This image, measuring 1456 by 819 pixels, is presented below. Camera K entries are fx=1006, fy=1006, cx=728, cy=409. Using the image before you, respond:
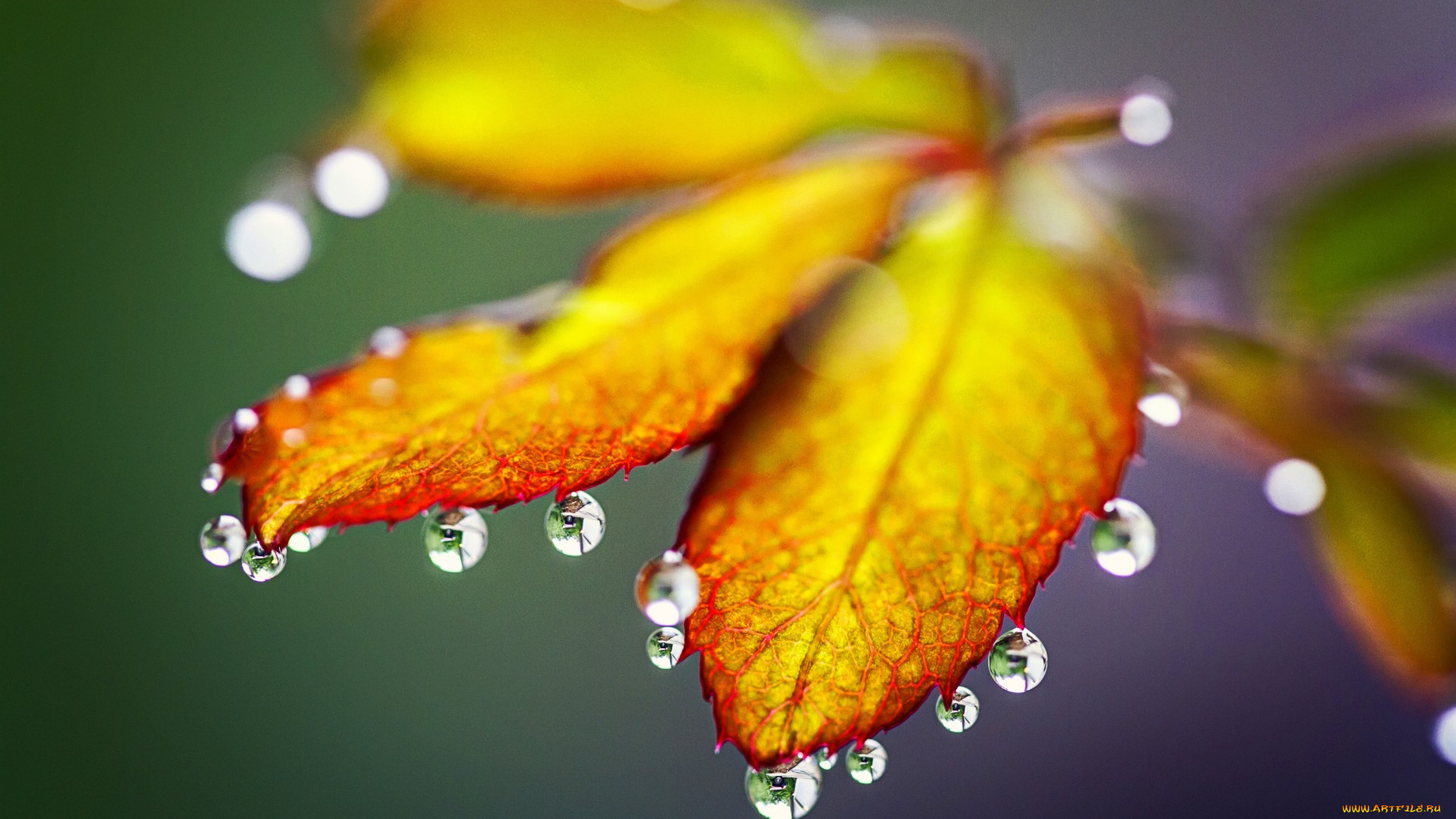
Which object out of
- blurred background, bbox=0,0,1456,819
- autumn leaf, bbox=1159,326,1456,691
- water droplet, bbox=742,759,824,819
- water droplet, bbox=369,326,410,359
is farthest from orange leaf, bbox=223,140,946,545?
blurred background, bbox=0,0,1456,819

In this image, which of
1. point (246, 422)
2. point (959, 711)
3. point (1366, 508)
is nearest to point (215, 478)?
point (246, 422)

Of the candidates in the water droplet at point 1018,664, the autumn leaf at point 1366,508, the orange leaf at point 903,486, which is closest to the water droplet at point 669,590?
the orange leaf at point 903,486

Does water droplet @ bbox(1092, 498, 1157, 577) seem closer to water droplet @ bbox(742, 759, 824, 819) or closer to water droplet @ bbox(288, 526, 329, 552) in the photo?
water droplet @ bbox(742, 759, 824, 819)

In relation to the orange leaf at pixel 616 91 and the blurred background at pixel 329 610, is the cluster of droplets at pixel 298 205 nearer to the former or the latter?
the orange leaf at pixel 616 91

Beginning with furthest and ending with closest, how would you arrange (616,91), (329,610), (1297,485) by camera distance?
(329,610), (1297,485), (616,91)

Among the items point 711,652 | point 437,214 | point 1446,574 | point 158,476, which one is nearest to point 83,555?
point 158,476

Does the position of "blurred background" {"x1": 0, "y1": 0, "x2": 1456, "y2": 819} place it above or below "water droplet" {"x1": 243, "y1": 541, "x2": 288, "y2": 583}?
above

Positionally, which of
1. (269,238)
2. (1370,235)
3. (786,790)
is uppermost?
(1370,235)

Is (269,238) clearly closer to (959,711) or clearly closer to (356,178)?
(356,178)
